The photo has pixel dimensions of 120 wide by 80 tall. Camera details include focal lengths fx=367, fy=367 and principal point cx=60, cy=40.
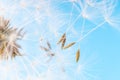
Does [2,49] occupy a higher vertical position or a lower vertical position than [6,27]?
lower

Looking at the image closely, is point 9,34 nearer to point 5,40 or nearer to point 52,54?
point 5,40

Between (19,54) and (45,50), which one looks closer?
(45,50)

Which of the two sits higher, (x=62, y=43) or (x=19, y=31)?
(x=19, y=31)

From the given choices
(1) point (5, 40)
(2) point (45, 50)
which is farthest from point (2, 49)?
(2) point (45, 50)

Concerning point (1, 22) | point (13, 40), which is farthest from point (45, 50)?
point (1, 22)

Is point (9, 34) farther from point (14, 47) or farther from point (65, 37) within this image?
point (65, 37)

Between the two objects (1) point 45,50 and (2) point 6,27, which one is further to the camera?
(2) point 6,27
